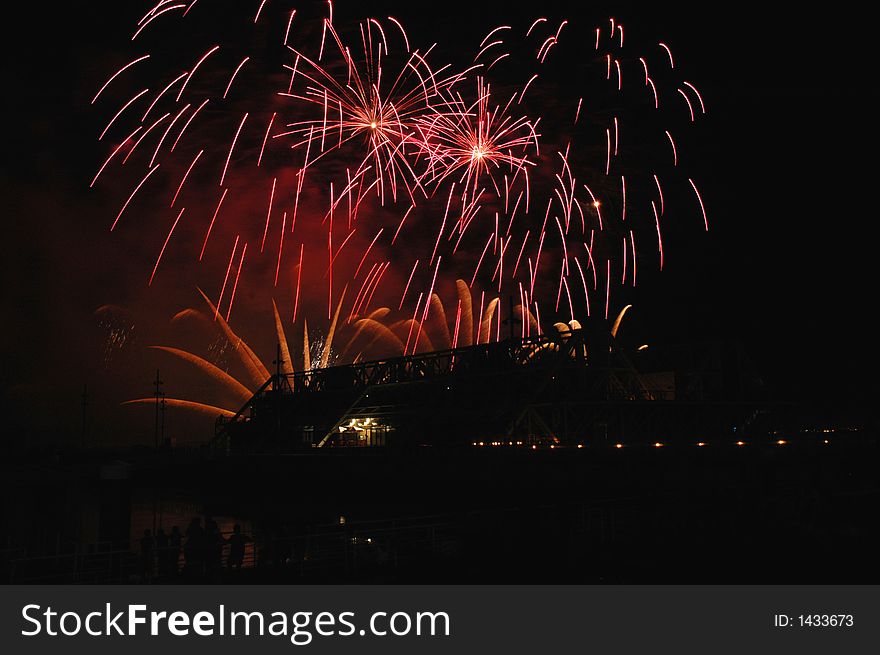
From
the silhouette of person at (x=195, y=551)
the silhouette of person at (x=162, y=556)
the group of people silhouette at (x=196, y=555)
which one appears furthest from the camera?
the silhouette of person at (x=162, y=556)

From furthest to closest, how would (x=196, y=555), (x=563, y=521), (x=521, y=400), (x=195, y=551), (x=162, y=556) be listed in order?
(x=521, y=400) < (x=162, y=556) < (x=563, y=521) < (x=196, y=555) < (x=195, y=551)

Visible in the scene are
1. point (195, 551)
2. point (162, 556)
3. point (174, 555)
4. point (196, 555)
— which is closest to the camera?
point (195, 551)

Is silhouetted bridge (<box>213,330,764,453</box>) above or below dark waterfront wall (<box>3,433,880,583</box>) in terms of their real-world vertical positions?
above

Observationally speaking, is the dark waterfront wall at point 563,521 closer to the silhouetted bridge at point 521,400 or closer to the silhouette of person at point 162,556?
the silhouette of person at point 162,556

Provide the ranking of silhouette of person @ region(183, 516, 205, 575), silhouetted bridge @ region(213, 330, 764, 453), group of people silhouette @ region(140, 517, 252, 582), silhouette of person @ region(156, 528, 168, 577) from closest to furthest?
group of people silhouette @ region(140, 517, 252, 582), silhouette of person @ region(183, 516, 205, 575), silhouette of person @ region(156, 528, 168, 577), silhouetted bridge @ region(213, 330, 764, 453)

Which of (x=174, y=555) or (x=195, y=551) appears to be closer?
(x=195, y=551)

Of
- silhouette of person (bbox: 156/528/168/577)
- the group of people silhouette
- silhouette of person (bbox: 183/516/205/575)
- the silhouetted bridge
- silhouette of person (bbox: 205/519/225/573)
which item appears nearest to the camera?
the group of people silhouette

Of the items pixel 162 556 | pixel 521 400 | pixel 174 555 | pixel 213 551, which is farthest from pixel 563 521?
pixel 521 400

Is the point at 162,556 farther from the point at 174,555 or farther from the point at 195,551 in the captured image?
the point at 195,551

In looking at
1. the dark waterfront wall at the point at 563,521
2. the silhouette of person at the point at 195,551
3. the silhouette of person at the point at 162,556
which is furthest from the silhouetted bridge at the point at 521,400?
the silhouette of person at the point at 195,551

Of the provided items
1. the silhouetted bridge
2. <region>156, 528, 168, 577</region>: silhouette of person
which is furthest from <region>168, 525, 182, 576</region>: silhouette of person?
the silhouetted bridge

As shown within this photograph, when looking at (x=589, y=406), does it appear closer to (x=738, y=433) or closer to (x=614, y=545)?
(x=738, y=433)

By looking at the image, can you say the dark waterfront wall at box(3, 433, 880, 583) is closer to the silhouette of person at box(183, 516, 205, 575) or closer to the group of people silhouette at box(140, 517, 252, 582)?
the group of people silhouette at box(140, 517, 252, 582)

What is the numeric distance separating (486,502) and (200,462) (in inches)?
1236
